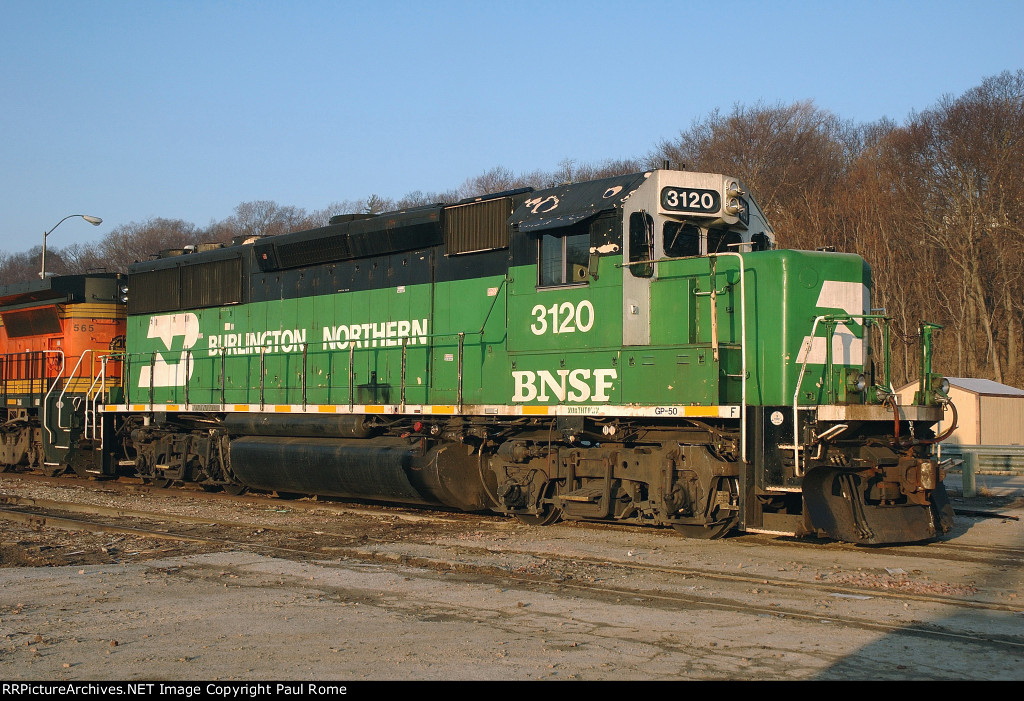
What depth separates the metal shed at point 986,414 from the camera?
2444 centimetres

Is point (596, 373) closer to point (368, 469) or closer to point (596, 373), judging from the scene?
point (596, 373)


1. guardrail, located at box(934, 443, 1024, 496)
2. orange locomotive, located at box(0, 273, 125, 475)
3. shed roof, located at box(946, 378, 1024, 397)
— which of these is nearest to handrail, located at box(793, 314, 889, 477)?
guardrail, located at box(934, 443, 1024, 496)

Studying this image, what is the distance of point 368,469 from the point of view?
1199 centimetres

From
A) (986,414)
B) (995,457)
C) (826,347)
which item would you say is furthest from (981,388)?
(826,347)

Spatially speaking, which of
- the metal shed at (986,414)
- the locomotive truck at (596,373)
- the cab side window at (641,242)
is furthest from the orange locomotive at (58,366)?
the metal shed at (986,414)

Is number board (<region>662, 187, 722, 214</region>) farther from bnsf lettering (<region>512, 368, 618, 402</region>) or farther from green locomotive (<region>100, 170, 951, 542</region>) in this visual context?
bnsf lettering (<region>512, 368, 618, 402</region>)

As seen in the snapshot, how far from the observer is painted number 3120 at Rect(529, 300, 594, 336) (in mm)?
10023

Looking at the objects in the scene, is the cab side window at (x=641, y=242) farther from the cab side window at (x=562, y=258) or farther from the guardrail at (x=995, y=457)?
the guardrail at (x=995, y=457)

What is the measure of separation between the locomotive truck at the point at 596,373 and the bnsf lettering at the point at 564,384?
22 millimetres

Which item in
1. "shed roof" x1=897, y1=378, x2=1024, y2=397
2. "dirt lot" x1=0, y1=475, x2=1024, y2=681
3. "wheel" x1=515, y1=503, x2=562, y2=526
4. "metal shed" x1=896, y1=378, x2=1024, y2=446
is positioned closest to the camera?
"dirt lot" x1=0, y1=475, x2=1024, y2=681

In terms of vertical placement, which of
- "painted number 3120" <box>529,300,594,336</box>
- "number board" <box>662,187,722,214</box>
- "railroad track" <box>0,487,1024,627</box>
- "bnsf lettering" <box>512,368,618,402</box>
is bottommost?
"railroad track" <box>0,487,1024,627</box>

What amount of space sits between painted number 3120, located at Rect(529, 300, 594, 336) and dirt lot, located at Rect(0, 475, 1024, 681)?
222cm

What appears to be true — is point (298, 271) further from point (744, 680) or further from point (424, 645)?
point (744, 680)

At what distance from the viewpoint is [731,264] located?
9.40 meters
